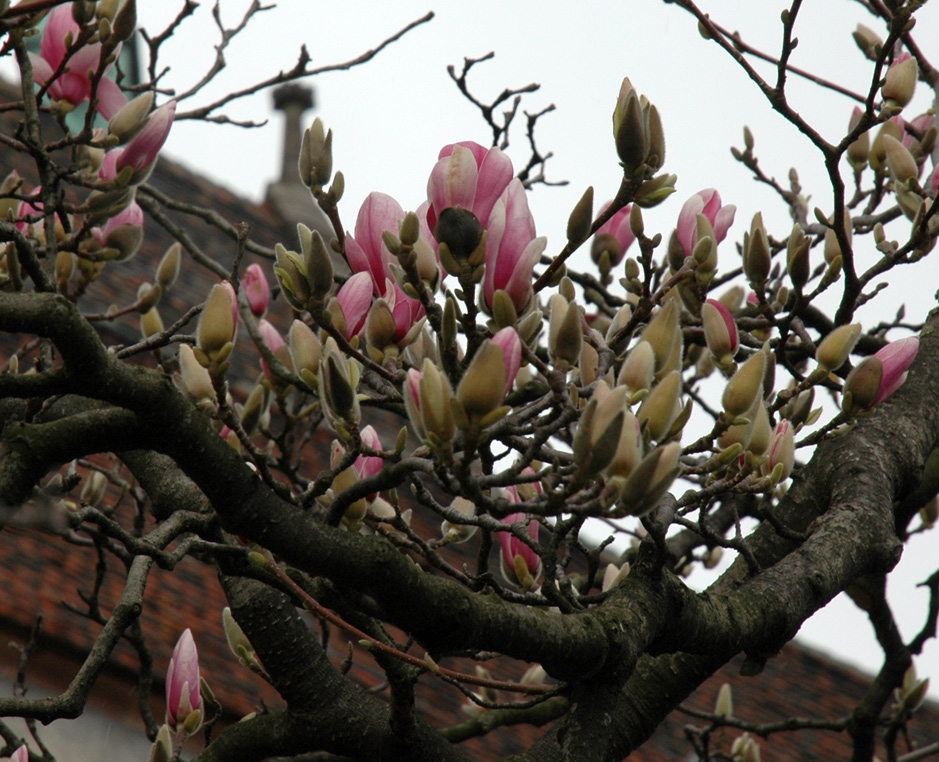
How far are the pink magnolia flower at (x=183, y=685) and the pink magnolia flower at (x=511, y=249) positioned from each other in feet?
4.50

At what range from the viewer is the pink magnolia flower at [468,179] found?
1.68m

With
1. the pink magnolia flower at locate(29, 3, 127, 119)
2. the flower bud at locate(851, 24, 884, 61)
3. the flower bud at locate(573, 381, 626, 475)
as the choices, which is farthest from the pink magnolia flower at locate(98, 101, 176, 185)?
the flower bud at locate(851, 24, 884, 61)

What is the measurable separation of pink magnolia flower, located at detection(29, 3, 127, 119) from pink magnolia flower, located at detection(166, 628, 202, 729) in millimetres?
1240

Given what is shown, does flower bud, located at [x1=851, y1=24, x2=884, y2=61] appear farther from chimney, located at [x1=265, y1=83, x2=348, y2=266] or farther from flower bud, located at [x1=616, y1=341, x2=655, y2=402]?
chimney, located at [x1=265, y1=83, x2=348, y2=266]

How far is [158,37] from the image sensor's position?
347cm

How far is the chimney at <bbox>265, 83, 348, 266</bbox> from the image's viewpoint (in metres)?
11.8

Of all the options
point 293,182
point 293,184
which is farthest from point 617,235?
point 293,182

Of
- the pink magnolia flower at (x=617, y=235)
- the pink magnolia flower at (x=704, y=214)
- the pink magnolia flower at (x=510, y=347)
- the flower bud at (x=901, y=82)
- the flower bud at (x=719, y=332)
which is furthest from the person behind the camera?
the pink magnolia flower at (x=617, y=235)

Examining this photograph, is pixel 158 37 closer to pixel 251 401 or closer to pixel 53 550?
pixel 251 401

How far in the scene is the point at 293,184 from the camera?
12555mm

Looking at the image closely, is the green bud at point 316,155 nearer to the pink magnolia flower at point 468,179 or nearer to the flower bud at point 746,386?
the pink magnolia flower at point 468,179

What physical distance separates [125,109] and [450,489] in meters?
1.21

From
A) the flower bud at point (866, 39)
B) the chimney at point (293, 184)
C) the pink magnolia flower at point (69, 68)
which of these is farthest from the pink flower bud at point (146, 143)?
the chimney at point (293, 184)

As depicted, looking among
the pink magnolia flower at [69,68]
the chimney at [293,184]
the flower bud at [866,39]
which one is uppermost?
the chimney at [293,184]
